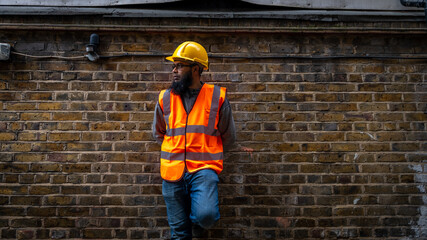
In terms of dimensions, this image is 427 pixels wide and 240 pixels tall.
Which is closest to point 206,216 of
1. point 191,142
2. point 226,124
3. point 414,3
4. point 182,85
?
point 191,142

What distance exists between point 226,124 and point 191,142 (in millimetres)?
412

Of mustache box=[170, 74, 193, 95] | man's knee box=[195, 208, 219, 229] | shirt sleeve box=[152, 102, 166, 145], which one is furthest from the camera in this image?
shirt sleeve box=[152, 102, 166, 145]

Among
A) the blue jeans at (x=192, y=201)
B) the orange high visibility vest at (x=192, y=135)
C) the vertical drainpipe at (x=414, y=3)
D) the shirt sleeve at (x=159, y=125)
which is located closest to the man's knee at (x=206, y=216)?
the blue jeans at (x=192, y=201)

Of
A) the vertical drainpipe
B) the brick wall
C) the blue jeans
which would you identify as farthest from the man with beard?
the vertical drainpipe

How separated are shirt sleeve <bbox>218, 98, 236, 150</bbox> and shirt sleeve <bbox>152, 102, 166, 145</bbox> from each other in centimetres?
57

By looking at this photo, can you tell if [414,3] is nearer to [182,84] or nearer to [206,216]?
[182,84]

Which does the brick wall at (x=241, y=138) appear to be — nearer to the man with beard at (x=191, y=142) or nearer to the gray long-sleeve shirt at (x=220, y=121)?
the gray long-sleeve shirt at (x=220, y=121)

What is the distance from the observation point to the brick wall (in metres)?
3.05

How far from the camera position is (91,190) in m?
3.05

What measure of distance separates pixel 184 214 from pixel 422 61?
316 centimetres

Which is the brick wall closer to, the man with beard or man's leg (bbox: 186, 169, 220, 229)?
the man with beard

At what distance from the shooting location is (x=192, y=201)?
2.41 m

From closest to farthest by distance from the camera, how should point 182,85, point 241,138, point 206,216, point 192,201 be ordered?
point 206,216
point 192,201
point 182,85
point 241,138

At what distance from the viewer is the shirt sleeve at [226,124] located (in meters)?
2.64
